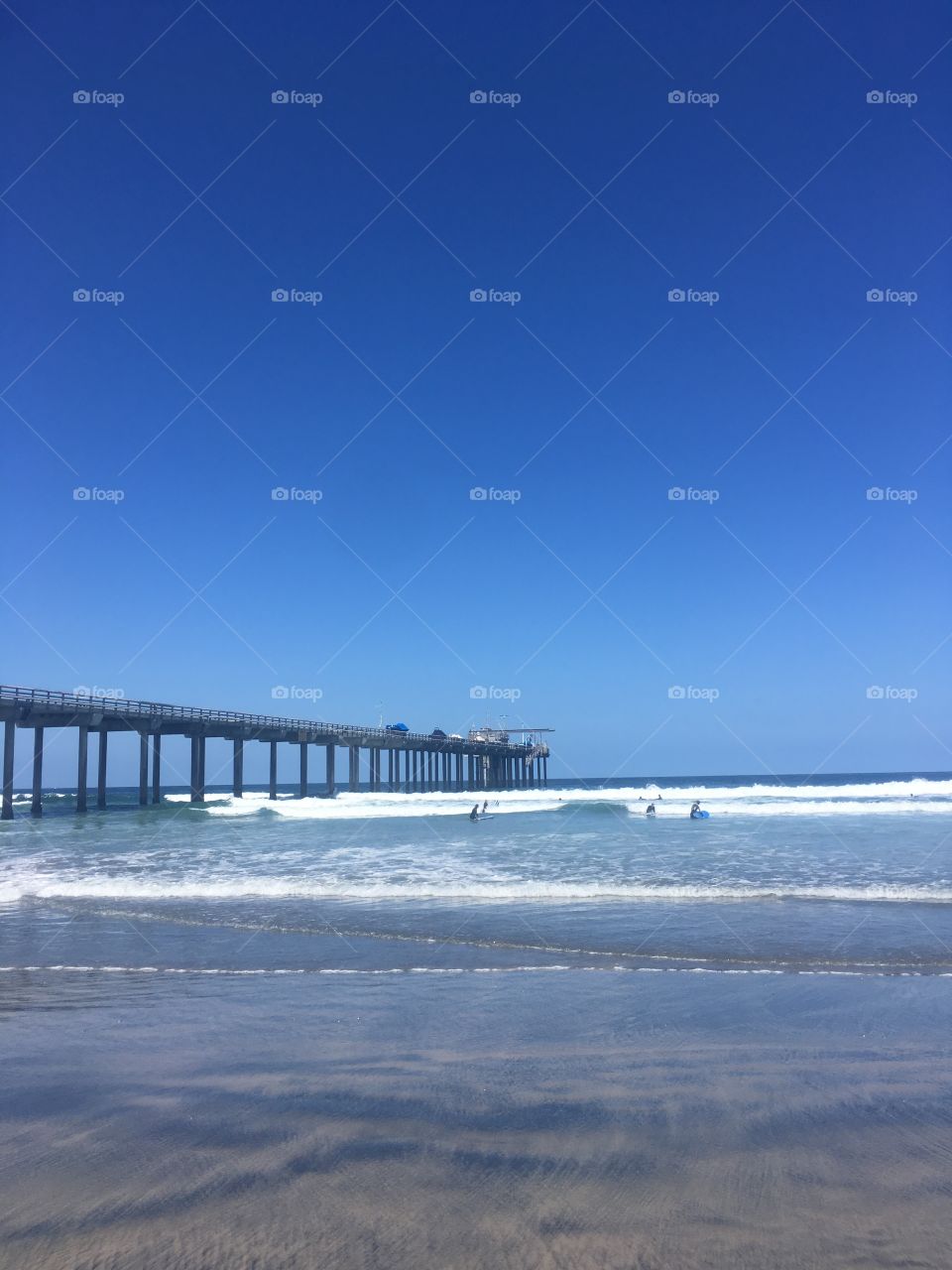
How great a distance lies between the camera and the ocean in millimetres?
3516

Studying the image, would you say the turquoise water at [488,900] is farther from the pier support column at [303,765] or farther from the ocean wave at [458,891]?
the pier support column at [303,765]

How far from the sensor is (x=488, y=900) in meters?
13.8

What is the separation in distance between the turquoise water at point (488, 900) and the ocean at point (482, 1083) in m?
0.10

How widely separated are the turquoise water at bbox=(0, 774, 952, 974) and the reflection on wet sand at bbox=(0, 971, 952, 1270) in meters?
2.22

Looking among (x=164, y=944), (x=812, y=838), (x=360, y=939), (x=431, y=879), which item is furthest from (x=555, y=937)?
(x=812, y=838)

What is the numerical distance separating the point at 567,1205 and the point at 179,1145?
80.5 inches

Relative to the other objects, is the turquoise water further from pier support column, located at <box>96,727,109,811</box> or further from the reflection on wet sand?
pier support column, located at <box>96,727,109,811</box>

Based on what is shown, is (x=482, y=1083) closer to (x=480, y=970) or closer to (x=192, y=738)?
(x=480, y=970)

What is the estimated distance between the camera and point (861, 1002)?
7.33 metres

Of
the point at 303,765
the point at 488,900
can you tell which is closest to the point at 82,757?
the point at 303,765

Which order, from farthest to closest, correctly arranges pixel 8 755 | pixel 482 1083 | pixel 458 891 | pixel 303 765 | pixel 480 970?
pixel 303 765 → pixel 8 755 → pixel 458 891 → pixel 480 970 → pixel 482 1083

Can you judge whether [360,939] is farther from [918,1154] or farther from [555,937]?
[918,1154]

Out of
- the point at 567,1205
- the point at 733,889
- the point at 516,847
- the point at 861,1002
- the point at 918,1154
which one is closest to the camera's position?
the point at 567,1205

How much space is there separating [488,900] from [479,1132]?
373 inches
